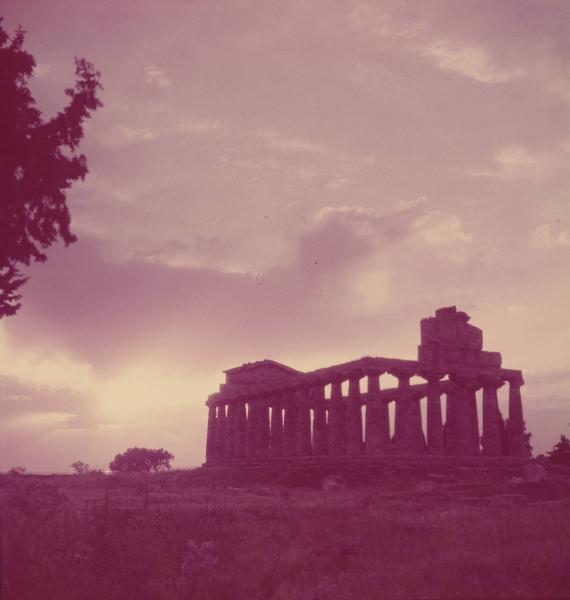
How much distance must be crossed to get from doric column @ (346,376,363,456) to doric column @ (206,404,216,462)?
21584mm

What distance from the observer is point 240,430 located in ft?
217

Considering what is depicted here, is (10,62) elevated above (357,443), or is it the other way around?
(10,62)

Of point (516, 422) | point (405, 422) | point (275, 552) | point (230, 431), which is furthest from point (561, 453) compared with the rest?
point (275, 552)

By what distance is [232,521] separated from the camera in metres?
21.0

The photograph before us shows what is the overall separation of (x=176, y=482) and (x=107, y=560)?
2904 cm

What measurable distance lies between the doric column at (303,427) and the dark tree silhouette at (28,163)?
35.5 meters

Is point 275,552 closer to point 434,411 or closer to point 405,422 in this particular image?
point 405,422

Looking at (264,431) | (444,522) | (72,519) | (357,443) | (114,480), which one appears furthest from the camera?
(264,431)

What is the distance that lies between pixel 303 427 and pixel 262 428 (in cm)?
648

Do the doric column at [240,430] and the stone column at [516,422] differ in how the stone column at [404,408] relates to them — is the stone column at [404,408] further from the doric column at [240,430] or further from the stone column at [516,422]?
the doric column at [240,430]

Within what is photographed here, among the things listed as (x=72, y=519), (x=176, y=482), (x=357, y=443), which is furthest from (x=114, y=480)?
(x=72, y=519)

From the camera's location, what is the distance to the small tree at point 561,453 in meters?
51.4

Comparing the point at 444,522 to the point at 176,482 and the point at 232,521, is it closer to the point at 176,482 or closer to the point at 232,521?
the point at 232,521

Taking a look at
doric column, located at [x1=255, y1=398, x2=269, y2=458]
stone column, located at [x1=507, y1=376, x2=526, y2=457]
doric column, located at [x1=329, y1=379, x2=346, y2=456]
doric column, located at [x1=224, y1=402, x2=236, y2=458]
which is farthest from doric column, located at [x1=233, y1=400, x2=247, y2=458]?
stone column, located at [x1=507, y1=376, x2=526, y2=457]
